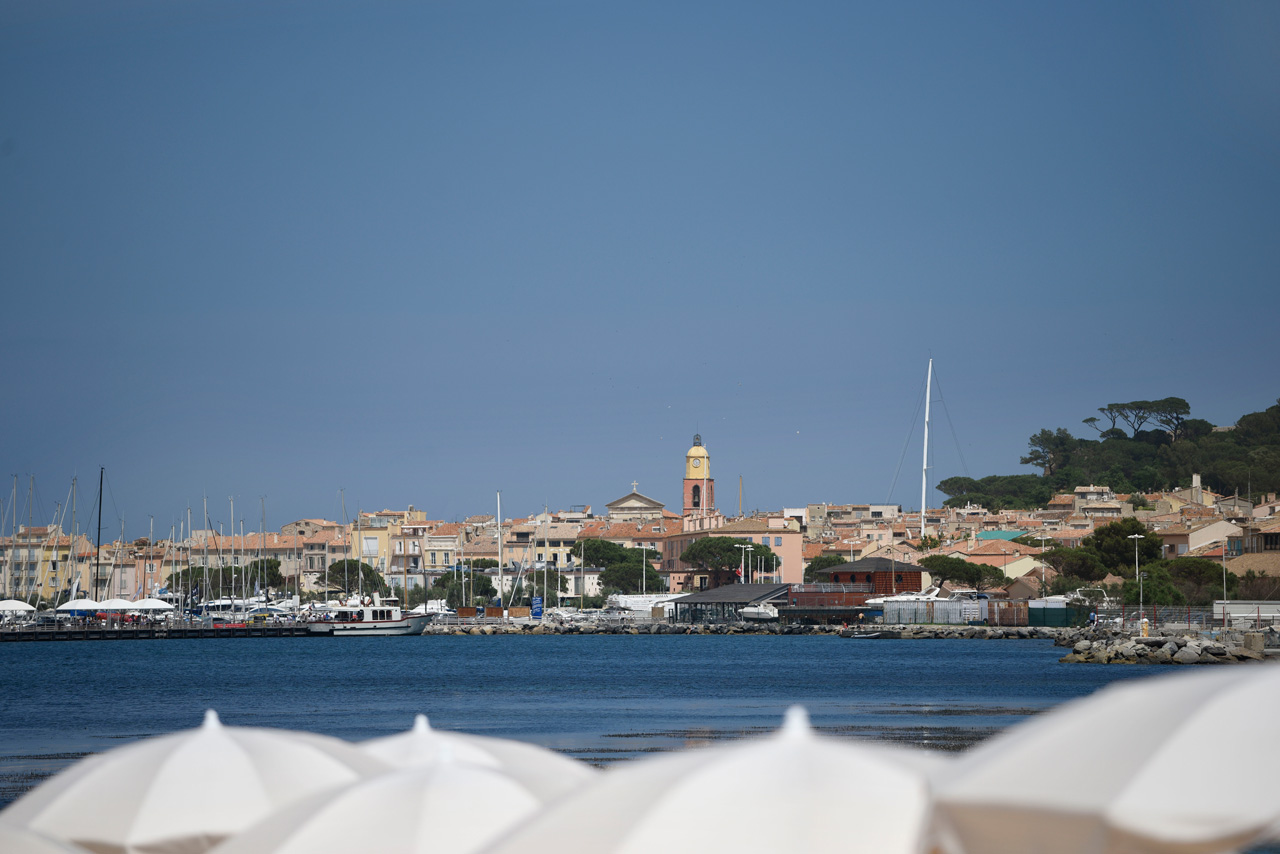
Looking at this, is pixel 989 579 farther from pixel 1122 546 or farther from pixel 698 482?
pixel 698 482

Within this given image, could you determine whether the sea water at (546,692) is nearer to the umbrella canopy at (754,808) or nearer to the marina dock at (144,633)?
the marina dock at (144,633)

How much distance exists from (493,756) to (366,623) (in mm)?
76935

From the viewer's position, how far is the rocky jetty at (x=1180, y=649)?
42.9 meters

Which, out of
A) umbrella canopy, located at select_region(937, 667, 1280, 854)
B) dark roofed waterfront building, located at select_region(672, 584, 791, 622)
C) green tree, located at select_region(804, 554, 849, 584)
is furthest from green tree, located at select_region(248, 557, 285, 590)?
umbrella canopy, located at select_region(937, 667, 1280, 854)

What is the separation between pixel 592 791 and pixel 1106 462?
153 m

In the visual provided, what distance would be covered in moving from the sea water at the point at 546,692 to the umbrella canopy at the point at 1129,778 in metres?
14.2

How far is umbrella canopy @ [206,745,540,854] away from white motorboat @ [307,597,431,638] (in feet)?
255

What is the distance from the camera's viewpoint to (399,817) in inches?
230

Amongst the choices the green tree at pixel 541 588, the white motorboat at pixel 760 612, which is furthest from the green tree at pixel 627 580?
the white motorboat at pixel 760 612

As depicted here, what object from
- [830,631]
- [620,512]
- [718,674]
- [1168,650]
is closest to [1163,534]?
[830,631]

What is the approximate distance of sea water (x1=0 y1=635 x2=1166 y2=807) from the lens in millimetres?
24266

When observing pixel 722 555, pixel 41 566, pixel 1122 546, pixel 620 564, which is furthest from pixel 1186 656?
pixel 41 566

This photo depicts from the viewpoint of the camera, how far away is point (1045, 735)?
15.0 ft

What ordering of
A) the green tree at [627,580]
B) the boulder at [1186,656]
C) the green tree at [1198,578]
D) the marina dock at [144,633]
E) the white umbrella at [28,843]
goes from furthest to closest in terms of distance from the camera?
the green tree at [627,580] < the marina dock at [144,633] < the green tree at [1198,578] < the boulder at [1186,656] < the white umbrella at [28,843]
